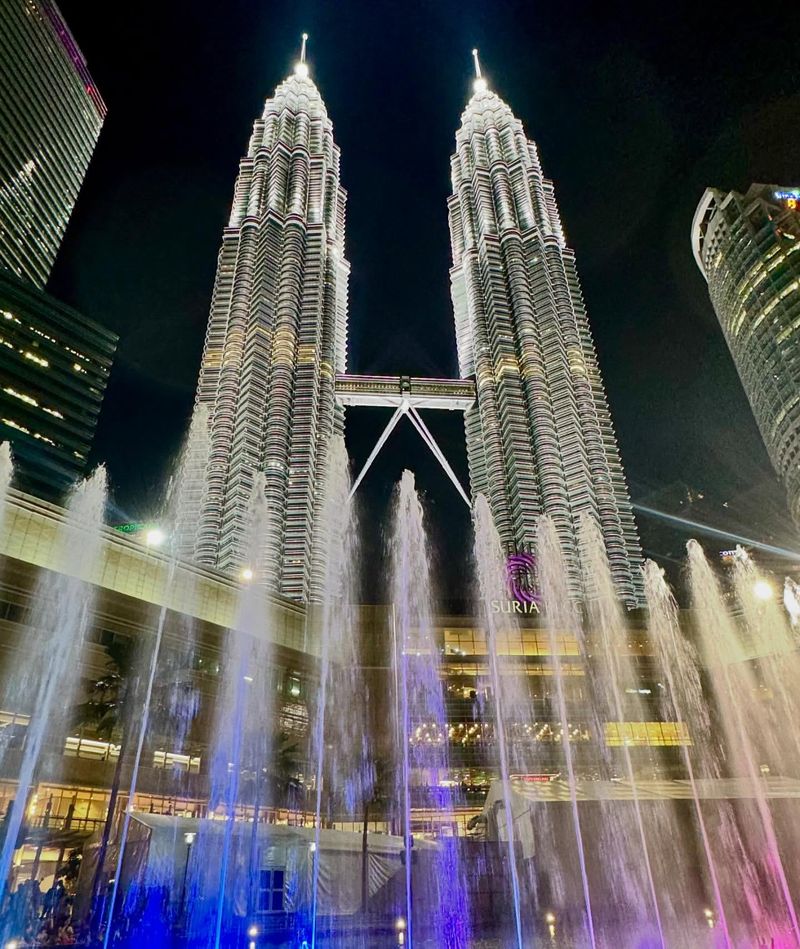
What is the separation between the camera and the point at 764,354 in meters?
108

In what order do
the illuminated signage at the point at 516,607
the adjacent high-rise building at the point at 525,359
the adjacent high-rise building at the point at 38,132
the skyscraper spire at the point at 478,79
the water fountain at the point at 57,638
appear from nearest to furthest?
the water fountain at the point at 57,638 < the illuminated signage at the point at 516,607 < the adjacent high-rise building at the point at 525,359 < the adjacent high-rise building at the point at 38,132 < the skyscraper spire at the point at 478,79

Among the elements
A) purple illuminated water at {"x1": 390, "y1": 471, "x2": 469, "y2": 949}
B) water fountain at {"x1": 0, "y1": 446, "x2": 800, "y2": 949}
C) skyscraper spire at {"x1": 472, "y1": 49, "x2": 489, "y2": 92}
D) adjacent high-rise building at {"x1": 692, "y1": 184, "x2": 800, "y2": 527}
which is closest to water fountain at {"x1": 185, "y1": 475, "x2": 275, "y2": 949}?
water fountain at {"x1": 0, "y1": 446, "x2": 800, "y2": 949}

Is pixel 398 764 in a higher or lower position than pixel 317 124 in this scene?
lower

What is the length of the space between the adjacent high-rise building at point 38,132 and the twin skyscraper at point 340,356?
40.0m

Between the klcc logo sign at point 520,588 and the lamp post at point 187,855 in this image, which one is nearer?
the lamp post at point 187,855

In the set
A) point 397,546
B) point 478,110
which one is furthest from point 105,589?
point 478,110

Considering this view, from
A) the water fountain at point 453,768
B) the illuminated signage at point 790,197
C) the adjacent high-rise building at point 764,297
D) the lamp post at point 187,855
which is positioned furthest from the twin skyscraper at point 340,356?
the lamp post at point 187,855

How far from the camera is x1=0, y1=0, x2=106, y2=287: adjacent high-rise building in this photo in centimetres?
12000

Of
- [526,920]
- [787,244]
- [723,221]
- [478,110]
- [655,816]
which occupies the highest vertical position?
[478,110]

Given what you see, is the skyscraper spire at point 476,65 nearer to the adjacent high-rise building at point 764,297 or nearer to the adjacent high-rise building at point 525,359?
the adjacent high-rise building at point 525,359

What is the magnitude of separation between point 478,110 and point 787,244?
72283 millimetres

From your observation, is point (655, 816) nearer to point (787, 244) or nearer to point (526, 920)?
point (526, 920)

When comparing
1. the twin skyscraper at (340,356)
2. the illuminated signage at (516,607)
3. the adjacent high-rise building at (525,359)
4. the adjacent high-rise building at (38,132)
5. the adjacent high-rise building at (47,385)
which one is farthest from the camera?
the adjacent high-rise building at (38,132)

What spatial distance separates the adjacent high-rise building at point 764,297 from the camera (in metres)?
103
